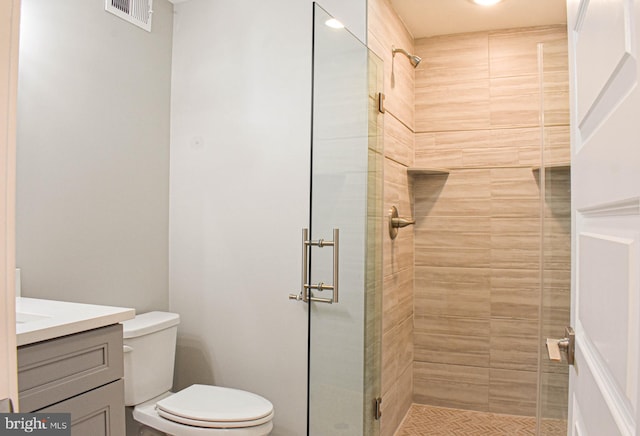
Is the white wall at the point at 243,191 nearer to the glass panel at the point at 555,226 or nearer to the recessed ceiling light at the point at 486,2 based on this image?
the recessed ceiling light at the point at 486,2

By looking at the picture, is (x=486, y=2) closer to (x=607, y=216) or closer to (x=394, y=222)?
(x=394, y=222)

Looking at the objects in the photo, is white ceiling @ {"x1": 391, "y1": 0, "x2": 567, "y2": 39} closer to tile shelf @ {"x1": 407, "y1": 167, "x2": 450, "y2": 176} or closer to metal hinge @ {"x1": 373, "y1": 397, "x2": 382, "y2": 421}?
tile shelf @ {"x1": 407, "y1": 167, "x2": 450, "y2": 176}

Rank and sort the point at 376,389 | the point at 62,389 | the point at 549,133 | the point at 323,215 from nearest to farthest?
the point at 62,389
the point at 549,133
the point at 323,215
the point at 376,389

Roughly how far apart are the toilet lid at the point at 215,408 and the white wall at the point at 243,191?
303 millimetres

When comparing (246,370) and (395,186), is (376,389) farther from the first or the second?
(395,186)

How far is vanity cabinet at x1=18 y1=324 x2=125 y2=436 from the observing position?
1326mm

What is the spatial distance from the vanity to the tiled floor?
73.0 inches

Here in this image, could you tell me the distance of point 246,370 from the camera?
2521 mm

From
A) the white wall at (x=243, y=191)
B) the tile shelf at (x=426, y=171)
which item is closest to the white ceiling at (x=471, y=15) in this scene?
the white wall at (x=243, y=191)

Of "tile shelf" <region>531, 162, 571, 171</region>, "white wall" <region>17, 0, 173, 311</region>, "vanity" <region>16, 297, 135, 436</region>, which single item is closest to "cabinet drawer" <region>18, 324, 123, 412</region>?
"vanity" <region>16, 297, 135, 436</region>

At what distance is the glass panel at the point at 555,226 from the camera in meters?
Result: 1.50

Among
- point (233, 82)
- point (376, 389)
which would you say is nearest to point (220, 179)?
point (233, 82)

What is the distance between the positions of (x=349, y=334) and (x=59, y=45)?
1.78 m

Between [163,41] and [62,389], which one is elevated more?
[163,41]
